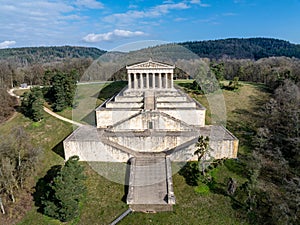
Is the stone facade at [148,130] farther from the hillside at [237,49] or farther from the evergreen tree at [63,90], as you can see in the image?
the hillside at [237,49]

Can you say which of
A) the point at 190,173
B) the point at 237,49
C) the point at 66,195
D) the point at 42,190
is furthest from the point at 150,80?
the point at 237,49

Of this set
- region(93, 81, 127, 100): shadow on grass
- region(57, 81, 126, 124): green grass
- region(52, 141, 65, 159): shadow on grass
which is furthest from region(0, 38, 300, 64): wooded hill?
region(52, 141, 65, 159): shadow on grass

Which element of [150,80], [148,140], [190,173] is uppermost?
[150,80]

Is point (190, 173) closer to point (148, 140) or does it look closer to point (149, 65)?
point (148, 140)

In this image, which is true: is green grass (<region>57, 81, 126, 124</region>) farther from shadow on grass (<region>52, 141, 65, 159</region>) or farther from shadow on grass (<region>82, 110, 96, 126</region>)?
shadow on grass (<region>52, 141, 65, 159</region>)

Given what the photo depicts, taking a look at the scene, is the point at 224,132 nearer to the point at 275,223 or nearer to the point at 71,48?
the point at 275,223

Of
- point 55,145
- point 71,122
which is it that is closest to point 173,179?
point 55,145

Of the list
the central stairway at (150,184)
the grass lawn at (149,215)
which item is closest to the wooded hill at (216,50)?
the central stairway at (150,184)
